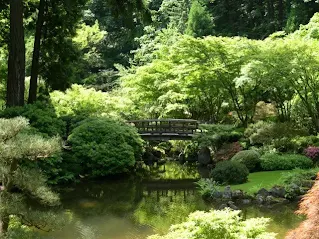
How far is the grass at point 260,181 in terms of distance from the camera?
1408 centimetres

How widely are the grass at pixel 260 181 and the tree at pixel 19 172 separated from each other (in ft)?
27.8

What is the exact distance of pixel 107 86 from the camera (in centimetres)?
3431

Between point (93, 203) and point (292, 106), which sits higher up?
point (292, 106)

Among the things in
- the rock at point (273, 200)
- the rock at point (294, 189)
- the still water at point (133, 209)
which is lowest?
the still water at point (133, 209)

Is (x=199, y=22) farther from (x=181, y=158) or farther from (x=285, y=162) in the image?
(x=285, y=162)

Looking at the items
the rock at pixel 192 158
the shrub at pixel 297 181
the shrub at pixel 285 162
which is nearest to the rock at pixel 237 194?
the shrub at pixel 297 181

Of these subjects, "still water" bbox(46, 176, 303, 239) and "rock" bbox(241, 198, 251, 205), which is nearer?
"still water" bbox(46, 176, 303, 239)

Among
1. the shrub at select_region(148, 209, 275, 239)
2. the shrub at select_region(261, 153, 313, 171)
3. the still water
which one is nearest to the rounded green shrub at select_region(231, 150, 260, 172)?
the shrub at select_region(261, 153, 313, 171)

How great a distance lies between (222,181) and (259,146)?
4824 millimetres

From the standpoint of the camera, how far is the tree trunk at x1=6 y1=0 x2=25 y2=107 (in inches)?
562

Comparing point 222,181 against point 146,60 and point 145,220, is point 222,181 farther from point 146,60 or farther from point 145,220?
point 146,60

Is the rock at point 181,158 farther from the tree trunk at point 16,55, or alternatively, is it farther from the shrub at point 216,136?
the tree trunk at point 16,55

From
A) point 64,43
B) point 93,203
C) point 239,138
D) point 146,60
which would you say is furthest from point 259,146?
point 146,60

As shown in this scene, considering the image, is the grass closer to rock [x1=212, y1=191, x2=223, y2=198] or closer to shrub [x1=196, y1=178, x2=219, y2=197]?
shrub [x1=196, y1=178, x2=219, y2=197]
